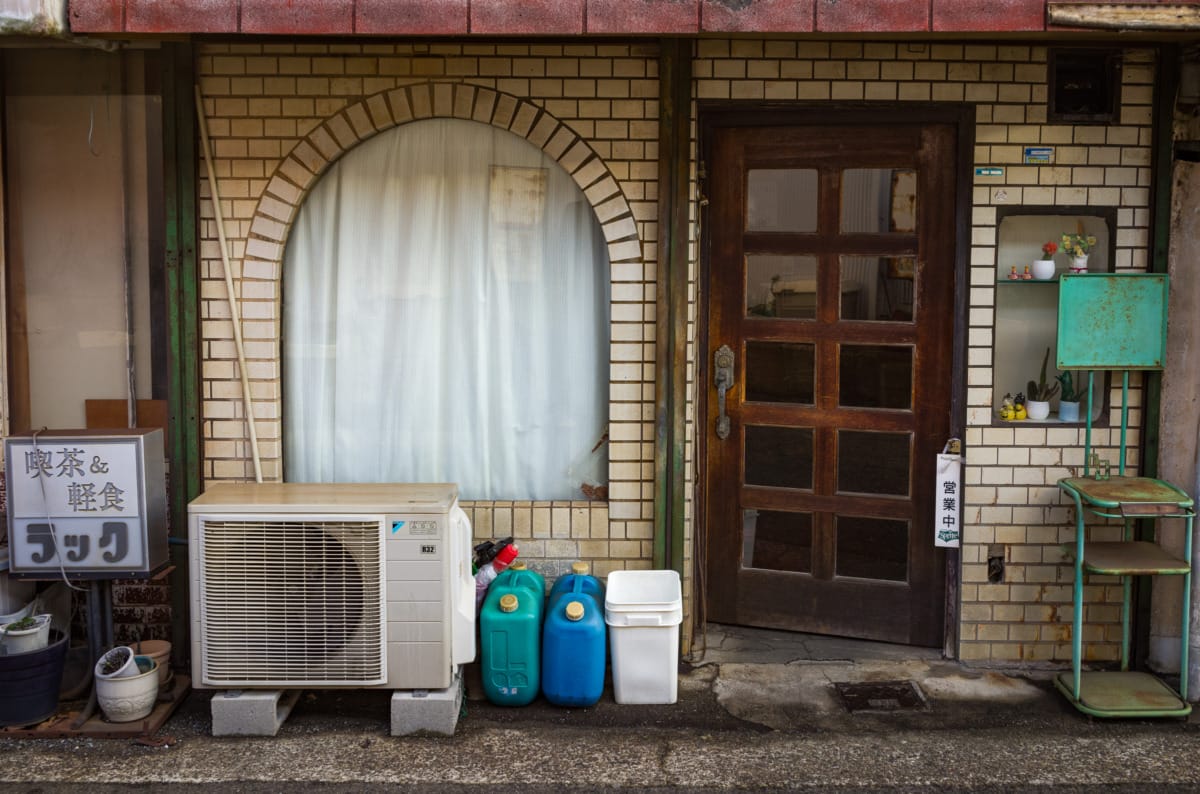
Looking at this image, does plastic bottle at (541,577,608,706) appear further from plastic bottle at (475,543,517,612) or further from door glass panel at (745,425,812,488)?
door glass panel at (745,425,812,488)

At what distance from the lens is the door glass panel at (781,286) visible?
605 cm

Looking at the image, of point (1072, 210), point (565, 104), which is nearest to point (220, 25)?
point (565, 104)

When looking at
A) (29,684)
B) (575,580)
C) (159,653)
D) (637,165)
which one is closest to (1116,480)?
(575,580)

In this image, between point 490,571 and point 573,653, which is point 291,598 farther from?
point 573,653

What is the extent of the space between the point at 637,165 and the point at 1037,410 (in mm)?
2467

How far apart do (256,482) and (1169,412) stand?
4768 millimetres

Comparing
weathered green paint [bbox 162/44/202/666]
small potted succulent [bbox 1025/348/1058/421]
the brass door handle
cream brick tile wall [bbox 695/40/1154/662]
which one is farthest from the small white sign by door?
weathered green paint [bbox 162/44/202/666]

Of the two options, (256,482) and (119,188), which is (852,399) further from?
(119,188)

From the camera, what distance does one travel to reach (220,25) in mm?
4785

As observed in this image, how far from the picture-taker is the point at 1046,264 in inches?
228

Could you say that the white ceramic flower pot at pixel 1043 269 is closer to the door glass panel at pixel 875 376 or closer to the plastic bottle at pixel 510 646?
the door glass panel at pixel 875 376

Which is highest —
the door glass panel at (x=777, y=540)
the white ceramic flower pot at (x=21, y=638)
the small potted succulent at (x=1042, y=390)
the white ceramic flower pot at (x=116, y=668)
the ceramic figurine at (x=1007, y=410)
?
the small potted succulent at (x=1042, y=390)

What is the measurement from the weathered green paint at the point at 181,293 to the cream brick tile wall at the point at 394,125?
7 centimetres

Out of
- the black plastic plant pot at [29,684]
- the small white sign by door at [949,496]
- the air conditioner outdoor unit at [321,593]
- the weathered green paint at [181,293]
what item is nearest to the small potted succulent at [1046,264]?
the small white sign by door at [949,496]
